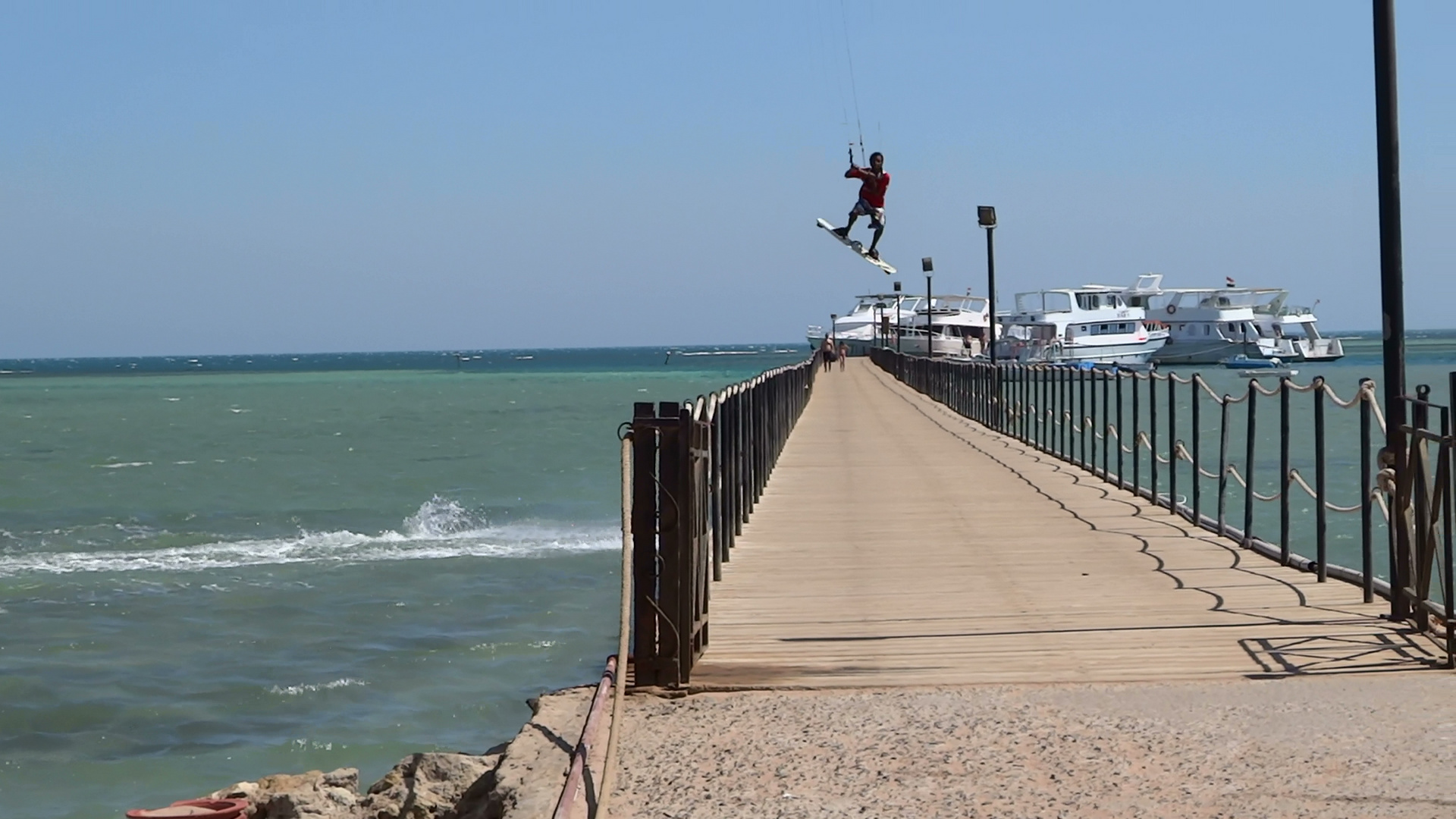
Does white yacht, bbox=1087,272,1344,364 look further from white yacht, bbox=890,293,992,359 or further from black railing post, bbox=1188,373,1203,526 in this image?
black railing post, bbox=1188,373,1203,526

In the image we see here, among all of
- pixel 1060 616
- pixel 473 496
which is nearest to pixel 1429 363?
pixel 473 496

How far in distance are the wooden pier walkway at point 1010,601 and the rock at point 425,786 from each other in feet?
4.60

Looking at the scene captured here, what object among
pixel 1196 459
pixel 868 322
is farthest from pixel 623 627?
pixel 868 322

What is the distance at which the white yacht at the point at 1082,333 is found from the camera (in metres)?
107

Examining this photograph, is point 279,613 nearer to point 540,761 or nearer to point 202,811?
point 202,811

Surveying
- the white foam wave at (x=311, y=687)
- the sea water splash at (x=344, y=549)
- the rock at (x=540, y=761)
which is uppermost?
the rock at (x=540, y=761)

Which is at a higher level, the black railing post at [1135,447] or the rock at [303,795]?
the black railing post at [1135,447]

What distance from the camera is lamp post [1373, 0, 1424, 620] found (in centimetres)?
851

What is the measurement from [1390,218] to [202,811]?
23.2 ft

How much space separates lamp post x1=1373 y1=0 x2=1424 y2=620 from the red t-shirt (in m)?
12.3

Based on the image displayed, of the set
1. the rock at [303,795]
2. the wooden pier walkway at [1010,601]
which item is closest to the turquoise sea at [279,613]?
the rock at [303,795]

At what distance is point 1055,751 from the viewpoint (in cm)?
626

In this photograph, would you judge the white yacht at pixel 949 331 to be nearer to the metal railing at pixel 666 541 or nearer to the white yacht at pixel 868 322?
the white yacht at pixel 868 322

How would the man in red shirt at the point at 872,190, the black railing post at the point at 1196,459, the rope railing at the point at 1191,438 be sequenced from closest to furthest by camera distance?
the rope railing at the point at 1191,438 < the black railing post at the point at 1196,459 < the man in red shirt at the point at 872,190
